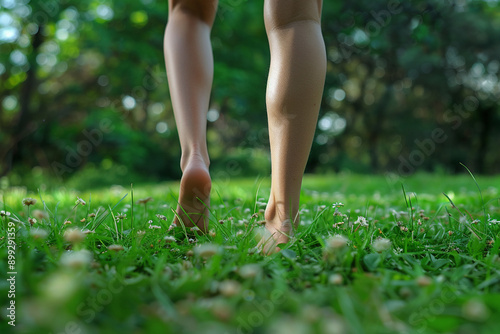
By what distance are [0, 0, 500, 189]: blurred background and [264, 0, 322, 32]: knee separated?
3567mm

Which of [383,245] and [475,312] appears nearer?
[475,312]

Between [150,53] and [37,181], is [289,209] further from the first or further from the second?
[37,181]

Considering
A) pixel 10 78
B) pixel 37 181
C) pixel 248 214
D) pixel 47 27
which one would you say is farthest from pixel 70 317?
pixel 10 78

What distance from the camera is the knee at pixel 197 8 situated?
149 cm

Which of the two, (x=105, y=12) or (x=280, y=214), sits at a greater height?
(x=105, y=12)

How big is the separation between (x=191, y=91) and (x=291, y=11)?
0.47 meters

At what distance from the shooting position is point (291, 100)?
1.11 m

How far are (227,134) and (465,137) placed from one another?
29.1 feet

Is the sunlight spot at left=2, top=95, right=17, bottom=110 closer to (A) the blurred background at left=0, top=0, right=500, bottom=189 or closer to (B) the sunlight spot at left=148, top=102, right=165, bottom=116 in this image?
(A) the blurred background at left=0, top=0, right=500, bottom=189

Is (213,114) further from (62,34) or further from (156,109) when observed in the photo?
(62,34)

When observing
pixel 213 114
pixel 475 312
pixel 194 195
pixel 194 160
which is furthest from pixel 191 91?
pixel 213 114

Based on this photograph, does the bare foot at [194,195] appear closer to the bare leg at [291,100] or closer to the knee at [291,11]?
the bare leg at [291,100]

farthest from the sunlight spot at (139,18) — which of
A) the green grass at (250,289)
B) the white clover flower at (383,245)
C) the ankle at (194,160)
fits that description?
the white clover flower at (383,245)

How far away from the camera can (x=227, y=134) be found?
16547 mm
